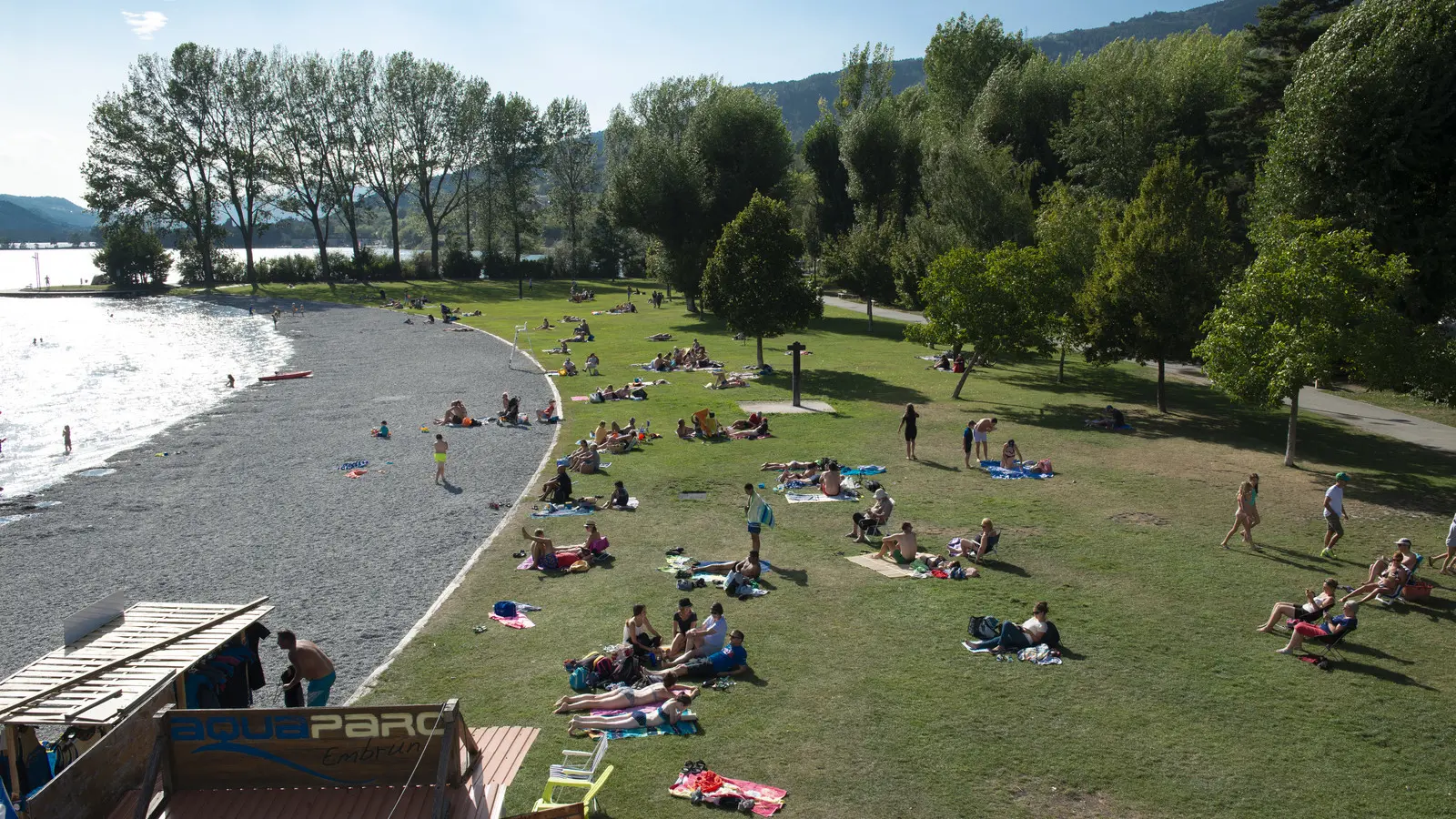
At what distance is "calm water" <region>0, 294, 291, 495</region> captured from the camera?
111 feet

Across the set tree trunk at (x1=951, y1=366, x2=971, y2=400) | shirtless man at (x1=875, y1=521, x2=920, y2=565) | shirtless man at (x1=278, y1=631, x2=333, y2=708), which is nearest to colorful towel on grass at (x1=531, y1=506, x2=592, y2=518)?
shirtless man at (x1=875, y1=521, x2=920, y2=565)

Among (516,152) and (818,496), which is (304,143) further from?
(818,496)

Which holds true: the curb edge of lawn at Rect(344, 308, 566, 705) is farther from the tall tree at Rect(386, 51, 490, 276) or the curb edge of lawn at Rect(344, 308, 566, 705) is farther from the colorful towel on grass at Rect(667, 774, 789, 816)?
the tall tree at Rect(386, 51, 490, 276)

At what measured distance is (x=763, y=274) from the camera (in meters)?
40.8

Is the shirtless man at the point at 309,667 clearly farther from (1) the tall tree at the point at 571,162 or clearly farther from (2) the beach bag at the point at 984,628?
(1) the tall tree at the point at 571,162

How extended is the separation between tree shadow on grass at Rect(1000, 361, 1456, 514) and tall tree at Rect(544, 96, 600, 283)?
247 ft

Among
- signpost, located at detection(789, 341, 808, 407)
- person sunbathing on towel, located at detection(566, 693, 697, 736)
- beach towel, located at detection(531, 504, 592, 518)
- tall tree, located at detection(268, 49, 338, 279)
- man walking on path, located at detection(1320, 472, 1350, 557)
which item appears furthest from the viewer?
tall tree, located at detection(268, 49, 338, 279)

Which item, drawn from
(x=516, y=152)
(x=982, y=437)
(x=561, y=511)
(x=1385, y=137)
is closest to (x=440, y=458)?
(x=561, y=511)

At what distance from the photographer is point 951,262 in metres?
36.3

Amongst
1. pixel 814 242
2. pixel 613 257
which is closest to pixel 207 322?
pixel 613 257

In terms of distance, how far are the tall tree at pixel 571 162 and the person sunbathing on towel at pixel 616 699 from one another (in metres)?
94.3

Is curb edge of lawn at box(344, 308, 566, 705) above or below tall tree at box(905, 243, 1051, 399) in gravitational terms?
below

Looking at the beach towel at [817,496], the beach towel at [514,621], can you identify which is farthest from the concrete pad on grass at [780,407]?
the beach towel at [514,621]

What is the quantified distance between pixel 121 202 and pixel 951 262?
91270mm
